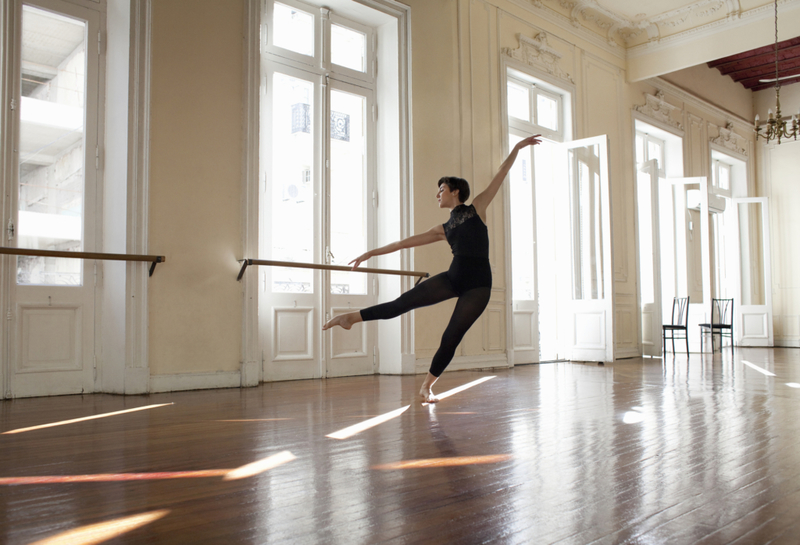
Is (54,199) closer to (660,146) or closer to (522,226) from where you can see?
(522,226)

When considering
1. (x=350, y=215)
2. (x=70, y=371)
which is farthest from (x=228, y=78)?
(x=70, y=371)

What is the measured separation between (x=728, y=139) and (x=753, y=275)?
251cm

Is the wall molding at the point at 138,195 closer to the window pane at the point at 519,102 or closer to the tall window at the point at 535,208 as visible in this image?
the tall window at the point at 535,208

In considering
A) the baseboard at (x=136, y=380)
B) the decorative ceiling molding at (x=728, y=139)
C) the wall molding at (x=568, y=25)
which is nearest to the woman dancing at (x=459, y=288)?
the baseboard at (x=136, y=380)

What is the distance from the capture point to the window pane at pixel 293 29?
5180 millimetres

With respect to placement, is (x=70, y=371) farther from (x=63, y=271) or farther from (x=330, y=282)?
(x=330, y=282)

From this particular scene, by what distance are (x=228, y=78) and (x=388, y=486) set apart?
3691mm

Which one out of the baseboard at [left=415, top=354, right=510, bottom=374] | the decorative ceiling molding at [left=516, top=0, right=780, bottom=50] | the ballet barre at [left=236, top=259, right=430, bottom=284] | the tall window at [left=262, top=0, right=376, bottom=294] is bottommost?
the baseboard at [left=415, top=354, right=510, bottom=374]

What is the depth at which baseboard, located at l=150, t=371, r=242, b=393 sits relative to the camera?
4.02 m

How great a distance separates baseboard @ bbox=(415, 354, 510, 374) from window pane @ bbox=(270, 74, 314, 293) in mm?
1257

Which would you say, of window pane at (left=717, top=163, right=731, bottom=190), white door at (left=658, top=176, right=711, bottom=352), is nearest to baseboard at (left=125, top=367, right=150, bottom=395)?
white door at (left=658, top=176, right=711, bottom=352)

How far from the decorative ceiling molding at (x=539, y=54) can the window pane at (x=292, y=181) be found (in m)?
2.69

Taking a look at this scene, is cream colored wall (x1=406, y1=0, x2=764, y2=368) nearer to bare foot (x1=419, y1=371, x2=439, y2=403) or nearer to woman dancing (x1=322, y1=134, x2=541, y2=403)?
bare foot (x1=419, y1=371, x2=439, y2=403)

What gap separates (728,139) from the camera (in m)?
10.8
